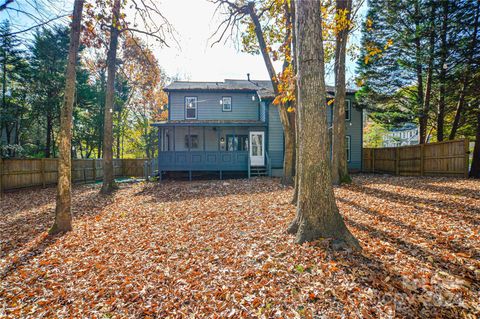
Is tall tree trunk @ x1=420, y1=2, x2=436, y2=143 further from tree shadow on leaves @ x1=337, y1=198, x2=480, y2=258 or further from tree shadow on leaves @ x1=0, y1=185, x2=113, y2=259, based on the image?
tree shadow on leaves @ x1=0, y1=185, x2=113, y2=259

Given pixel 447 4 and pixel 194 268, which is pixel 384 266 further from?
pixel 447 4

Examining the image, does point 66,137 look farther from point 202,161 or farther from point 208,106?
point 208,106

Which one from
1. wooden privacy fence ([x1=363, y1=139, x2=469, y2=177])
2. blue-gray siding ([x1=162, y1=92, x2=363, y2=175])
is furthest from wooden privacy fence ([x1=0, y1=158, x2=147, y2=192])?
wooden privacy fence ([x1=363, y1=139, x2=469, y2=177])

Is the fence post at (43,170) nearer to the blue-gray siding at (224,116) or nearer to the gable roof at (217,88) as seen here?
the blue-gray siding at (224,116)

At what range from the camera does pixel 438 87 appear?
1383 centimetres

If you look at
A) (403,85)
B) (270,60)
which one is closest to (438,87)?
(403,85)

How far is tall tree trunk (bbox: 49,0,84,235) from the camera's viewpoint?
17.2 feet

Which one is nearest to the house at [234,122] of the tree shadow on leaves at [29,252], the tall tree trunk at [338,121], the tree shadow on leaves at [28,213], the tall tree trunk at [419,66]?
the tall tree trunk at [419,66]

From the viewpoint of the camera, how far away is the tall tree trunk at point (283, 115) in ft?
31.4

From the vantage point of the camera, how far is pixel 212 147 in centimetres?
1678

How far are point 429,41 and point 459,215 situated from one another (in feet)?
44.1

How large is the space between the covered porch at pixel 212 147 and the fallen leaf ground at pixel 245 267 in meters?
A: 7.95

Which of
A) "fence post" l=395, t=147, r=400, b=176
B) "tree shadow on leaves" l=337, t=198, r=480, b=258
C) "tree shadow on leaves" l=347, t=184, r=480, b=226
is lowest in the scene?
"tree shadow on leaves" l=337, t=198, r=480, b=258

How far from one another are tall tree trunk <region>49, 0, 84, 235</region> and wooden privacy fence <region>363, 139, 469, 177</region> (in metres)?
14.5
